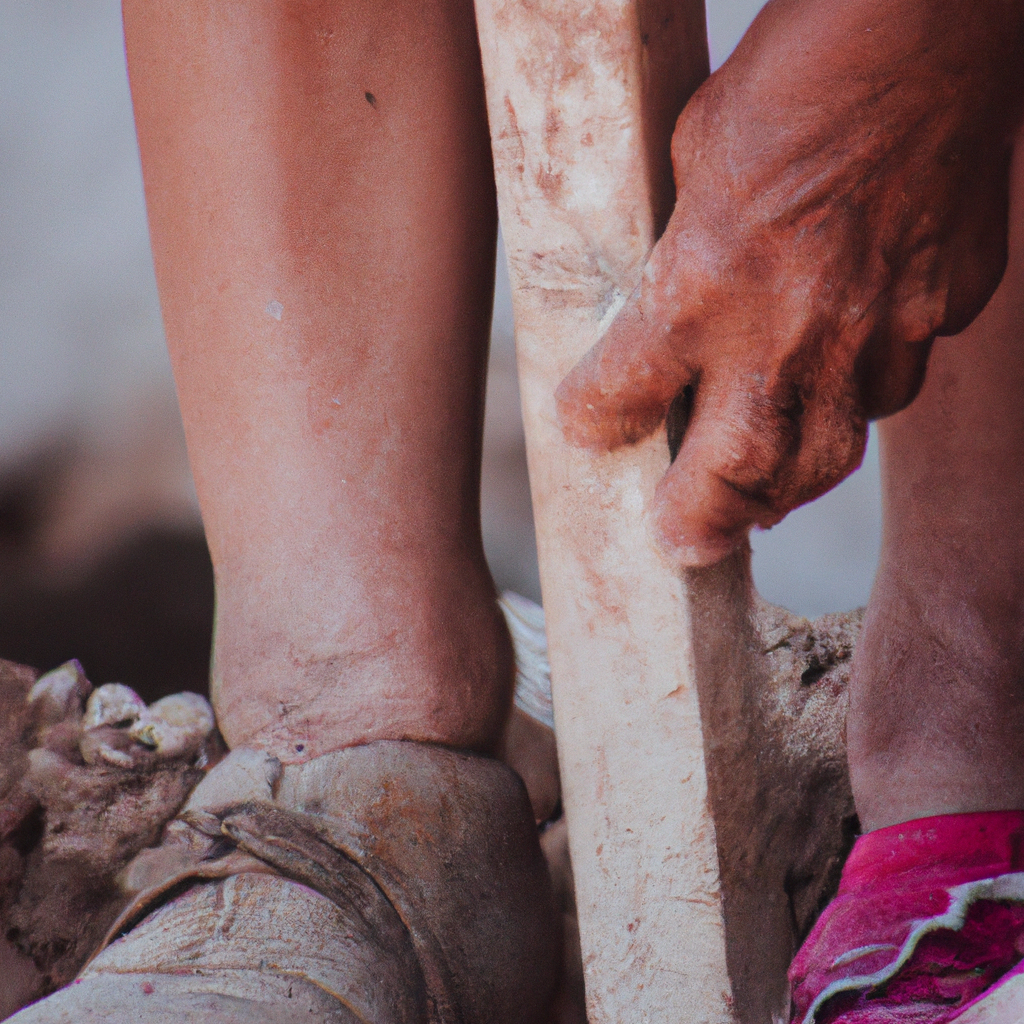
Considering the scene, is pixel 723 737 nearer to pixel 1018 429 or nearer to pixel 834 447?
pixel 834 447

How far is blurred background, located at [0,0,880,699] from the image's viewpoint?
1504mm

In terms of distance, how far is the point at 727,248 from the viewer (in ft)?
1.95

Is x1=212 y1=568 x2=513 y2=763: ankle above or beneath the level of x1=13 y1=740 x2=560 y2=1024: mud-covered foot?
above

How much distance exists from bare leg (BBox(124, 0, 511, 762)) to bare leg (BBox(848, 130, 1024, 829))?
0.91ft

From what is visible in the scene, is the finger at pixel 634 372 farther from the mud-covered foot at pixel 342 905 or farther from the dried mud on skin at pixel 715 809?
the mud-covered foot at pixel 342 905

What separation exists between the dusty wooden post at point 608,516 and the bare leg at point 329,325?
17cm

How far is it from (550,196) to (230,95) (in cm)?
30

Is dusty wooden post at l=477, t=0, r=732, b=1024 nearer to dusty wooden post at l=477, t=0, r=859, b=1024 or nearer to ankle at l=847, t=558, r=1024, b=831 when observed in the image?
dusty wooden post at l=477, t=0, r=859, b=1024

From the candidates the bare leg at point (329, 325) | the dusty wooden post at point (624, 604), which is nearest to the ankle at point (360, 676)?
the bare leg at point (329, 325)

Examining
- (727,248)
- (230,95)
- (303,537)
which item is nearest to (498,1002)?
(303,537)

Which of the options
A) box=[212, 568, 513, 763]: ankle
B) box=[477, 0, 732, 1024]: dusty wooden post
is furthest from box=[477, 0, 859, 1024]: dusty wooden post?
box=[212, 568, 513, 763]: ankle

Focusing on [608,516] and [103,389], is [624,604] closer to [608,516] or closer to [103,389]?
[608,516]

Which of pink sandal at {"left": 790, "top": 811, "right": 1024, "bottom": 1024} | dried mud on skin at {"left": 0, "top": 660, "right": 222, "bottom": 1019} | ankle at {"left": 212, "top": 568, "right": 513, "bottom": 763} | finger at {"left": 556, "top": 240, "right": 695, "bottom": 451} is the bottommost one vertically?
dried mud on skin at {"left": 0, "top": 660, "right": 222, "bottom": 1019}

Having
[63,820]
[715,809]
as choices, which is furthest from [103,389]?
[715,809]
